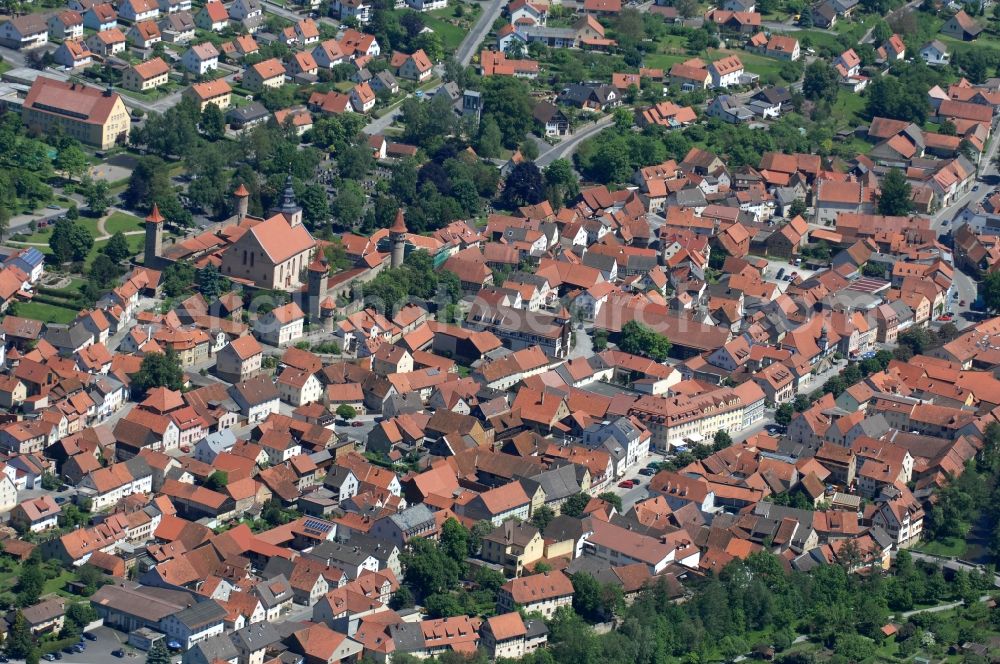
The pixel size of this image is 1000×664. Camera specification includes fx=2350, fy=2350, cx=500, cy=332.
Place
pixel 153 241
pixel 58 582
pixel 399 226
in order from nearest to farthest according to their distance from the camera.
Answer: pixel 58 582, pixel 153 241, pixel 399 226

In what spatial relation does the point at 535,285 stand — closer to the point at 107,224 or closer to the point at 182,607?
the point at 107,224

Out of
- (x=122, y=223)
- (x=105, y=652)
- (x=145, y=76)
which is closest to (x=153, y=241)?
(x=122, y=223)

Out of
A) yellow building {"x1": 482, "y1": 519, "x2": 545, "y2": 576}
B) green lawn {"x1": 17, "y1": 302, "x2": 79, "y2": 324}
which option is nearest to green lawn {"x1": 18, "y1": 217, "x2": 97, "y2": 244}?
green lawn {"x1": 17, "y1": 302, "x2": 79, "y2": 324}

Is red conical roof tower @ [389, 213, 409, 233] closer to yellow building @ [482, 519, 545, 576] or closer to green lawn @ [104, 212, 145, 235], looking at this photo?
green lawn @ [104, 212, 145, 235]

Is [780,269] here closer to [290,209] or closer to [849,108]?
[290,209]

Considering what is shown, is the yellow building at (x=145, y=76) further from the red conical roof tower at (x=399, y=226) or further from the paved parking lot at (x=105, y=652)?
the paved parking lot at (x=105, y=652)

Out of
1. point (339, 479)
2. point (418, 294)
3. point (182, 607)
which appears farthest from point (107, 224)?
point (182, 607)
